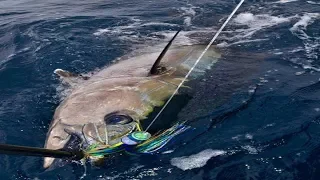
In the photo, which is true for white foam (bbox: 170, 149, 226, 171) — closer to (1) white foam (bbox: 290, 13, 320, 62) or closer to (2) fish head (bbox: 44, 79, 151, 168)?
(2) fish head (bbox: 44, 79, 151, 168)

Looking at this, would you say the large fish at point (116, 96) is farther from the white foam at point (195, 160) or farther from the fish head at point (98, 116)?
the white foam at point (195, 160)

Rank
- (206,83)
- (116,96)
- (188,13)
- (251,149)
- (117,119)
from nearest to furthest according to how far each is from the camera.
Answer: (251,149) → (117,119) → (116,96) → (206,83) → (188,13)

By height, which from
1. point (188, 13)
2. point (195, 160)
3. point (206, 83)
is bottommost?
point (195, 160)

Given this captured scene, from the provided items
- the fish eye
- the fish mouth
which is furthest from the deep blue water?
the fish eye

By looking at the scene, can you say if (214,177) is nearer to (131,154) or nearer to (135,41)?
(131,154)

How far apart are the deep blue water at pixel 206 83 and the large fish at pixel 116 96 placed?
26cm

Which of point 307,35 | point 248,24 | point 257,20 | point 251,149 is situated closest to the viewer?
point 251,149

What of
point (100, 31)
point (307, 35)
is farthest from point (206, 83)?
point (100, 31)

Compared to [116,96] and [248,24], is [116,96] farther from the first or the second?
[248,24]

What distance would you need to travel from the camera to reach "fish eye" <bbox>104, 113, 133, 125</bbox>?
4.82m

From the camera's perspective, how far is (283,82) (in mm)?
→ 6160

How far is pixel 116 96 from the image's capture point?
5.34 m

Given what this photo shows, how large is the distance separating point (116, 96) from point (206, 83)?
1437 millimetres

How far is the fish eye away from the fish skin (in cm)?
5
